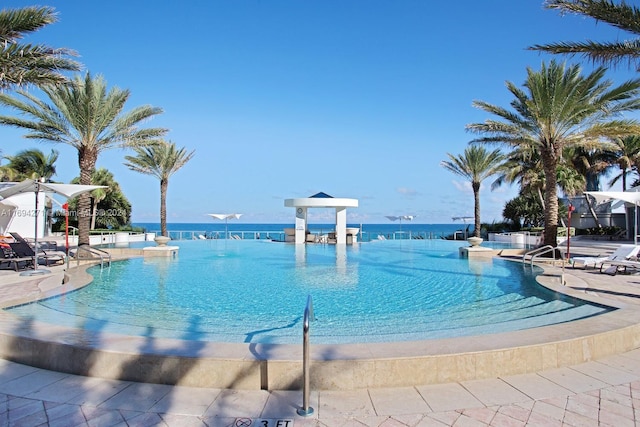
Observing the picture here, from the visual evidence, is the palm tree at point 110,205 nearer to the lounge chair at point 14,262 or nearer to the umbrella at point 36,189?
the lounge chair at point 14,262

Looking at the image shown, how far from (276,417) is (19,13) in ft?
38.4

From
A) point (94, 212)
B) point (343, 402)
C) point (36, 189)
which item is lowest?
point (343, 402)

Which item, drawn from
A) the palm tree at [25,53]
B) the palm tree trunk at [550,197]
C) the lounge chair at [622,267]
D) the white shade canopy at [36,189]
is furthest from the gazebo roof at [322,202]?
the palm tree at [25,53]

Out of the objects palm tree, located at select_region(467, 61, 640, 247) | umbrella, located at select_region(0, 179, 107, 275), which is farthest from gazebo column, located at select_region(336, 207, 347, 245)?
umbrella, located at select_region(0, 179, 107, 275)

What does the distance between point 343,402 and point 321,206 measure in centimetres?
2353

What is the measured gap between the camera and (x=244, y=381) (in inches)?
146

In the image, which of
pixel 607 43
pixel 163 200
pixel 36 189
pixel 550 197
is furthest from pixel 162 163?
pixel 607 43

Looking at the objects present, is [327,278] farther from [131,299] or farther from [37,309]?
[37,309]

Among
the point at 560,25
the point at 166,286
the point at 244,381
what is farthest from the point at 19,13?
the point at 560,25

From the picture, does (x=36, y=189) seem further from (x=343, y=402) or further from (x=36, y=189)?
(x=343, y=402)

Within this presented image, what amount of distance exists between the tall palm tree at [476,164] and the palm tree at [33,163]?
1229 inches

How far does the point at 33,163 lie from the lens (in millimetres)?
32281

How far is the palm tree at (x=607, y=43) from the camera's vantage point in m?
8.21

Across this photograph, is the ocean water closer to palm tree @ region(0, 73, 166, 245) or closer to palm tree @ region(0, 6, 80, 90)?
palm tree @ region(0, 73, 166, 245)
